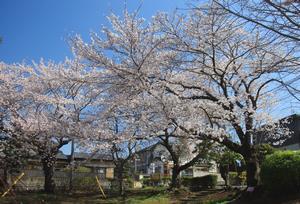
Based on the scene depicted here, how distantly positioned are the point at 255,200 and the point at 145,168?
39328mm

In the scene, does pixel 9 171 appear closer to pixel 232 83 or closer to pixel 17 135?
pixel 17 135

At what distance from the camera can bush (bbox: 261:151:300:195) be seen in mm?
10305

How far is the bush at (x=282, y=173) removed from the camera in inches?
406

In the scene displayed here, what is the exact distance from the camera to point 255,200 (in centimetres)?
1145

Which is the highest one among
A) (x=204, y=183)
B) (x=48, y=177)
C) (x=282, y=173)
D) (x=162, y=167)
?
(x=162, y=167)

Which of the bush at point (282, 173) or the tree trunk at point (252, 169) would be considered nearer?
the bush at point (282, 173)

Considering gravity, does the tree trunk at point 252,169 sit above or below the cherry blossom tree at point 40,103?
below

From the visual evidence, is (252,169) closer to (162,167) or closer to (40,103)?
(40,103)

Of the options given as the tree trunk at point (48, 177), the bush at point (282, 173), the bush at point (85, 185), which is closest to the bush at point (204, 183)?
the bush at point (85, 185)

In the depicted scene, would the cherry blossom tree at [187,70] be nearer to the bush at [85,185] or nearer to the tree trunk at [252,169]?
the tree trunk at [252,169]

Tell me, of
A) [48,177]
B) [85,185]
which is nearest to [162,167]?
[85,185]

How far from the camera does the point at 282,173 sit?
10391 millimetres

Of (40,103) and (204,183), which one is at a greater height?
(40,103)

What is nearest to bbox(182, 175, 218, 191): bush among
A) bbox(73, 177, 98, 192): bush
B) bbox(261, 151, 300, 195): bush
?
bbox(73, 177, 98, 192): bush
